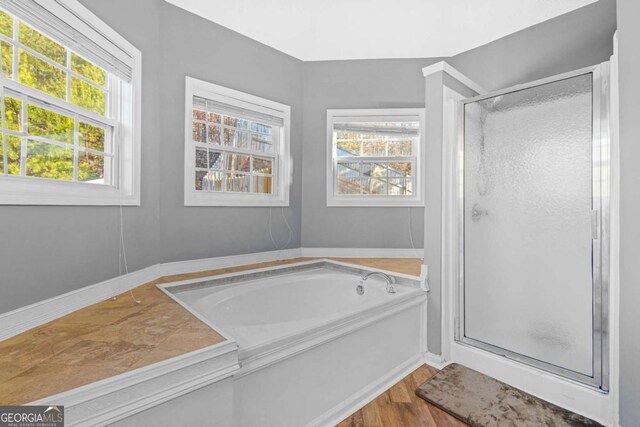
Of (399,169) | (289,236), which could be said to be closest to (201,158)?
(289,236)

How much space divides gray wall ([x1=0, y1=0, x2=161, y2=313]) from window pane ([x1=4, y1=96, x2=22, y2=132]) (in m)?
0.36

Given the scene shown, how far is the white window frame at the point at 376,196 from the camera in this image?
307 centimetres

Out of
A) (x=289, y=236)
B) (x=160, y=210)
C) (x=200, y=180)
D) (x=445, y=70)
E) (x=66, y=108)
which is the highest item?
(x=445, y=70)

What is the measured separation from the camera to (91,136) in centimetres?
172

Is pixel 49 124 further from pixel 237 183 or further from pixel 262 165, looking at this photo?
pixel 262 165

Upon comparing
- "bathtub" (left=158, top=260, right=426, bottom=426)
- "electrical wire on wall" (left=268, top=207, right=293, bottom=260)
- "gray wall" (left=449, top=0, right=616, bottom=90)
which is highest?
"gray wall" (left=449, top=0, right=616, bottom=90)

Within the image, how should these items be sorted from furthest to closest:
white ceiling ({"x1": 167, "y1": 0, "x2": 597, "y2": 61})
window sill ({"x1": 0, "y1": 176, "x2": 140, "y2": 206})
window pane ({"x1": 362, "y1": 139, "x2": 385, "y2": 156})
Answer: window pane ({"x1": 362, "y1": 139, "x2": 385, "y2": 156}) < white ceiling ({"x1": 167, "y1": 0, "x2": 597, "y2": 61}) < window sill ({"x1": 0, "y1": 176, "x2": 140, "y2": 206})

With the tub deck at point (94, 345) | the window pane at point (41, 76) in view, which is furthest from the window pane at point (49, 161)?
the tub deck at point (94, 345)

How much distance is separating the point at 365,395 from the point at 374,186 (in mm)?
2059

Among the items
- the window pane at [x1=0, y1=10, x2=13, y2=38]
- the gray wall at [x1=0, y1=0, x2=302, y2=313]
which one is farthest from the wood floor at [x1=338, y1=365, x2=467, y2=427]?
the window pane at [x1=0, y1=10, x2=13, y2=38]

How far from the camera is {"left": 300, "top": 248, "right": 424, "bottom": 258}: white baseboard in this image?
3090 millimetres

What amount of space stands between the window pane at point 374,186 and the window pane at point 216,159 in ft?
4.84

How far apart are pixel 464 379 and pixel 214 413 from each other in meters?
1.52

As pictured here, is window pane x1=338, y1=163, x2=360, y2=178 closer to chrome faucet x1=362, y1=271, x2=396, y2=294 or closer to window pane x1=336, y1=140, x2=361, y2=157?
window pane x1=336, y1=140, x2=361, y2=157
